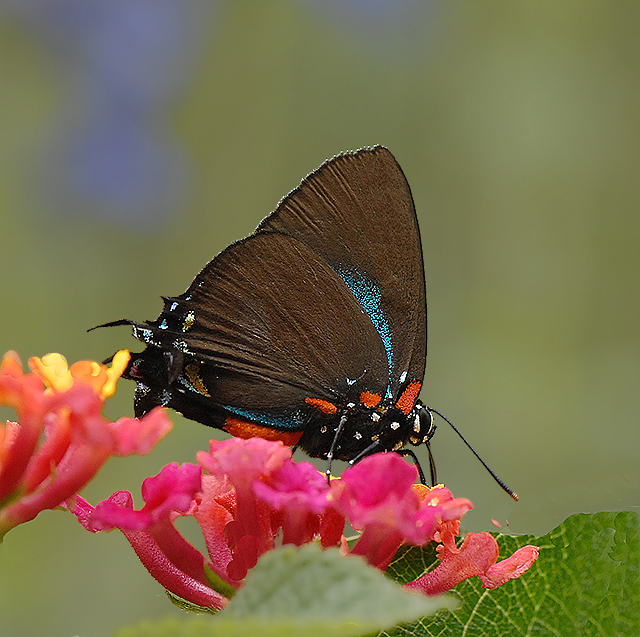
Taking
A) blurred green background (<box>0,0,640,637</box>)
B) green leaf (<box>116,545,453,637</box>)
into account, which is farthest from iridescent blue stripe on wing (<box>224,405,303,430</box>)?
blurred green background (<box>0,0,640,637</box>)

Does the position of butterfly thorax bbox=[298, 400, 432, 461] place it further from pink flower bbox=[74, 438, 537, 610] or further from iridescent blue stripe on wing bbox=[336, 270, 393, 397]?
pink flower bbox=[74, 438, 537, 610]

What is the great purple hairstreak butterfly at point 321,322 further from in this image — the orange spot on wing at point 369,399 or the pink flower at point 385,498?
the pink flower at point 385,498

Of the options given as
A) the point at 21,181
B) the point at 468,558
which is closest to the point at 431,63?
the point at 21,181

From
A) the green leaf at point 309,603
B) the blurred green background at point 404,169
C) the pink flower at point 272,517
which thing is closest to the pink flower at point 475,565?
the pink flower at point 272,517

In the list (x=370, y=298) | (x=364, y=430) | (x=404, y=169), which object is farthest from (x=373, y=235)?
(x=404, y=169)

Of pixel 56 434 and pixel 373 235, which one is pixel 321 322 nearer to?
pixel 373 235

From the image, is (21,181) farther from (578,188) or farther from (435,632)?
(435,632)

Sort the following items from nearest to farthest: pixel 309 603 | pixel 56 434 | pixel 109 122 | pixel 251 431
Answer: pixel 309 603 → pixel 56 434 → pixel 251 431 → pixel 109 122
